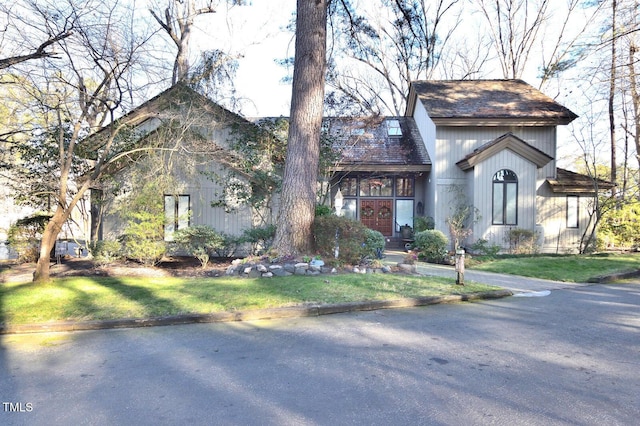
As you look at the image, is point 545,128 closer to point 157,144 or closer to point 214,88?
point 214,88

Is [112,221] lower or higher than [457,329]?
higher

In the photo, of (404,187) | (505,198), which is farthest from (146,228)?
(505,198)

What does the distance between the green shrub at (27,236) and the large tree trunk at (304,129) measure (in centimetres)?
844

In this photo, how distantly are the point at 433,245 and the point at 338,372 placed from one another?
11.3 metres

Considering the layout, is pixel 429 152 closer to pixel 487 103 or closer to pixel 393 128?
pixel 393 128

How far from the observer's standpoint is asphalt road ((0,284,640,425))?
362cm

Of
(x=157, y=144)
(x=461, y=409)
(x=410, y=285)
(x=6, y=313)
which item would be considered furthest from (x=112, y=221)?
(x=461, y=409)

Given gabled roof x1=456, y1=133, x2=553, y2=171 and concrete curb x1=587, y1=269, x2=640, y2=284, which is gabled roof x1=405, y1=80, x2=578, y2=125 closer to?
gabled roof x1=456, y1=133, x2=553, y2=171

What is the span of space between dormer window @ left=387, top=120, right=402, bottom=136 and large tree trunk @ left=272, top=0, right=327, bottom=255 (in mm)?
11989

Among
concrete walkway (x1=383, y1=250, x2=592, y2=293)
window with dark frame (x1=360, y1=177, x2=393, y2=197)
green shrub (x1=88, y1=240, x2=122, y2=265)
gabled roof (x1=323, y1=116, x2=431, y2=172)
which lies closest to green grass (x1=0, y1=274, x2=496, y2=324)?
concrete walkway (x1=383, y1=250, x2=592, y2=293)

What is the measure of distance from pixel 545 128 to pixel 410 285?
49.3 feet

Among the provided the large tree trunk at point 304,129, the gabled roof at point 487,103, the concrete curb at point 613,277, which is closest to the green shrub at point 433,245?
the concrete curb at point 613,277

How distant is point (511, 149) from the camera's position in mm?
18141

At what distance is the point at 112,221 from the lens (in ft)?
55.3
